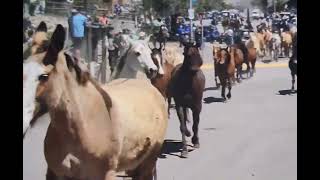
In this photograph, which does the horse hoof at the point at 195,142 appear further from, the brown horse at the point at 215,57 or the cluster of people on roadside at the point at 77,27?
the cluster of people on roadside at the point at 77,27

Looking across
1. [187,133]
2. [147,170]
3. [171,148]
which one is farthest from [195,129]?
[147,170]

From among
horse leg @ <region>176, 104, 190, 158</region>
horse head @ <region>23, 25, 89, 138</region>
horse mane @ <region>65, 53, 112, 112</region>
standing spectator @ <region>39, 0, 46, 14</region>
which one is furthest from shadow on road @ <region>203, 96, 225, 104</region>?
standing spectator @ <region>39, 0, 46, 14</region>

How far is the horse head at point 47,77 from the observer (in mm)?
2104

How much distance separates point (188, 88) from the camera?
2811 millimetres

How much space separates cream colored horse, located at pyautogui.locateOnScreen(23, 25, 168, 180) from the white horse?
22 cm

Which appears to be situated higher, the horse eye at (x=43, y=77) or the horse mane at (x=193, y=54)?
the horse mane at (x=193, y=54)

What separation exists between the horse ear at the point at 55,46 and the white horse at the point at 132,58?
0.59 meters

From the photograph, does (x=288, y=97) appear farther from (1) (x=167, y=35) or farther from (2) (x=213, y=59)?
(1) (x=167, y=35)

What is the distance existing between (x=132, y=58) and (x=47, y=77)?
733 mm

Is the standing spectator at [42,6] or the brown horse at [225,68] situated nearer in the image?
the standing spectator at [42,6]

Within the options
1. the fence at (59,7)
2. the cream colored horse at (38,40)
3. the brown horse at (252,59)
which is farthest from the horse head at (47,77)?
the brown horse at (252,59)

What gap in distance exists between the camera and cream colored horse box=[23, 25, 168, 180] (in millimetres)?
2129

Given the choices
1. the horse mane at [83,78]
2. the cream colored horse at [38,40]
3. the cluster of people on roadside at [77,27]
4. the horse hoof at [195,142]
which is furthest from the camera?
the horse hoof at [195,142]
